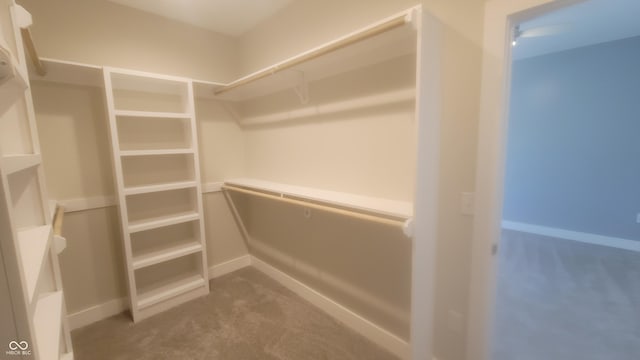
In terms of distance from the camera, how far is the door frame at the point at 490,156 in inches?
46.2

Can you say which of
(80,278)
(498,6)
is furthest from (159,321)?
(498,6)

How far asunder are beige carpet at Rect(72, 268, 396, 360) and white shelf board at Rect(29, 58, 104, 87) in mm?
1934

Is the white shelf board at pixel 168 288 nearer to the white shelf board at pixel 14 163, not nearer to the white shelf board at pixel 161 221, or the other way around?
the white shelf board at pixel 161 221

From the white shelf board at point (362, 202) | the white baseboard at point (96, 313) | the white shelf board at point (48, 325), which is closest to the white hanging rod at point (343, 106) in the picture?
the white shelf board at point (362, 202)

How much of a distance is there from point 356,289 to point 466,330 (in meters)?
0.76

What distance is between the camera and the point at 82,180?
81.0 inches

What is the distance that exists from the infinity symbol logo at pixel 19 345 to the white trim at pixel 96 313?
2031 millimetres

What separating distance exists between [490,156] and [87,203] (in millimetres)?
2840

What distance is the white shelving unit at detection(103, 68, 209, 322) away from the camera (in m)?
2.11

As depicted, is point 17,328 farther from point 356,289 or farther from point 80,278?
point 80,278

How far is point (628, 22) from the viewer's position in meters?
A: 2.79

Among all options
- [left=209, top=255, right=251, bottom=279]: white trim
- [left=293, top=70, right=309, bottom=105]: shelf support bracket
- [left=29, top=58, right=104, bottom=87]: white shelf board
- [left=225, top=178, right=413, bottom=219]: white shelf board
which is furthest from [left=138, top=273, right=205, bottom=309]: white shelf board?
[left=293, top=70, right=309, bottom=105]: shelf support bracket

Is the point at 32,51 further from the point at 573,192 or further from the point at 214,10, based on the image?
the point at 573,192

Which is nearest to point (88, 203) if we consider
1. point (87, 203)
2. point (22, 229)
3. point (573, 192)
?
point (87, 203)
